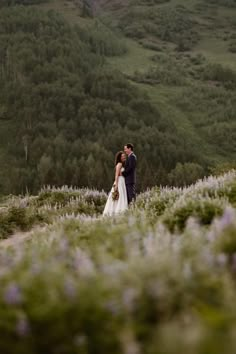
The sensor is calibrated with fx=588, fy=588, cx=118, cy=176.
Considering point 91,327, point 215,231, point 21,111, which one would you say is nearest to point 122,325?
point 91,327

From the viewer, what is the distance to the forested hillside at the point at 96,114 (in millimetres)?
104438

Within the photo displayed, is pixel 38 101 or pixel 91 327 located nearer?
pixel 91 327

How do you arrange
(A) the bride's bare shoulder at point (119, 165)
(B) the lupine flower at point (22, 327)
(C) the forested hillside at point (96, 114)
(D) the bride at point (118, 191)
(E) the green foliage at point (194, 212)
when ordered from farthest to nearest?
(C) the forested hillside at point (96, 114), (D) the bride at point (118, 191), (A) the bride's bare shoulder at point (119, 165), (E) the green foliage at point (194, 212), (B) the lupine flower at point (22, 327)

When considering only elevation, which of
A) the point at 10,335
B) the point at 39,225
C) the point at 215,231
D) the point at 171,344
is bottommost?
the point at 39,225

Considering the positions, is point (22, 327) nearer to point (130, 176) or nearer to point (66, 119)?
point (130, 176)

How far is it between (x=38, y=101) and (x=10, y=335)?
145 m

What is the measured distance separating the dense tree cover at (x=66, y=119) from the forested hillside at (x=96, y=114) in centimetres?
25

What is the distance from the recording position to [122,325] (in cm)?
368

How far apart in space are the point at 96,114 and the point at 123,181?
127 meters

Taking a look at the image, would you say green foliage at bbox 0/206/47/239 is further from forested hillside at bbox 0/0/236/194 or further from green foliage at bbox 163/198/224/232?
forested hillside at bbox 0/0/236/194

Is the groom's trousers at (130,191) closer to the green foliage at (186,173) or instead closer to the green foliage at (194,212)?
the green foliage at (194,212)

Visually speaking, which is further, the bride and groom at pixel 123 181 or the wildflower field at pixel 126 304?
the bride and groom at pixel 123 181

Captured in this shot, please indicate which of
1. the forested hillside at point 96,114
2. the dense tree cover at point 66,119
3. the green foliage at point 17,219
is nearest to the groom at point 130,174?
the green foliage at point 17,219

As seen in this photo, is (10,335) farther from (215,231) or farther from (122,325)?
(215,231)
